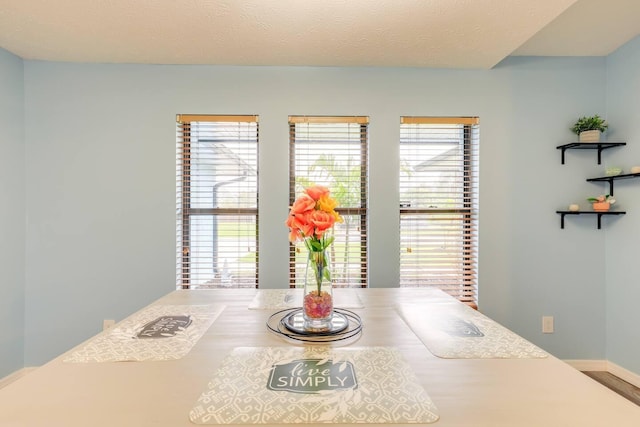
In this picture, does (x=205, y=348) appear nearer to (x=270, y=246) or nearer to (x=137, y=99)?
(x=270, y=246)

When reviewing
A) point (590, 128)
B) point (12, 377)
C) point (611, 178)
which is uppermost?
point (590, 128)

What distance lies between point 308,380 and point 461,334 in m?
0.59

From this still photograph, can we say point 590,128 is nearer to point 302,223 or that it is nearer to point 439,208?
point 439,208

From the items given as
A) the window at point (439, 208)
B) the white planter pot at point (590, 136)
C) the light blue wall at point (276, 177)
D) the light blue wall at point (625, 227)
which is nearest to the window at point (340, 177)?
the light blue wall at point (276, 177)

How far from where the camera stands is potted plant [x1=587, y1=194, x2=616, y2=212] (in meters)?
2.24

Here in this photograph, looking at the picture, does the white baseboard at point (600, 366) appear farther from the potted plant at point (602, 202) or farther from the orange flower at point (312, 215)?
the orange flower at point (312, 215)

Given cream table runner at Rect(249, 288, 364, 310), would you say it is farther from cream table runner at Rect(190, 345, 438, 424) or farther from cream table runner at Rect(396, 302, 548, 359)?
cream table runner at Rect(190, 345, 438, 424)

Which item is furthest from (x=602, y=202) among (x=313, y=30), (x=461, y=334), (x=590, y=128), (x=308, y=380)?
(x=308, y=380)

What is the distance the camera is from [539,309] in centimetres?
239

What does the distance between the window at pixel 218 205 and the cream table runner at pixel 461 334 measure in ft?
4.74

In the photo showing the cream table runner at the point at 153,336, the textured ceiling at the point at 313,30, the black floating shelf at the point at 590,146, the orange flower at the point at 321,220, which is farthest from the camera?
the black floating shelf at the point at 590,146

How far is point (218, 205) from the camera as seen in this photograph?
7.98 feet

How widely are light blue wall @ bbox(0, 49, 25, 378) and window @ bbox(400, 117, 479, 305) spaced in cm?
282

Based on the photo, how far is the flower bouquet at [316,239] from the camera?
41.9 inches
